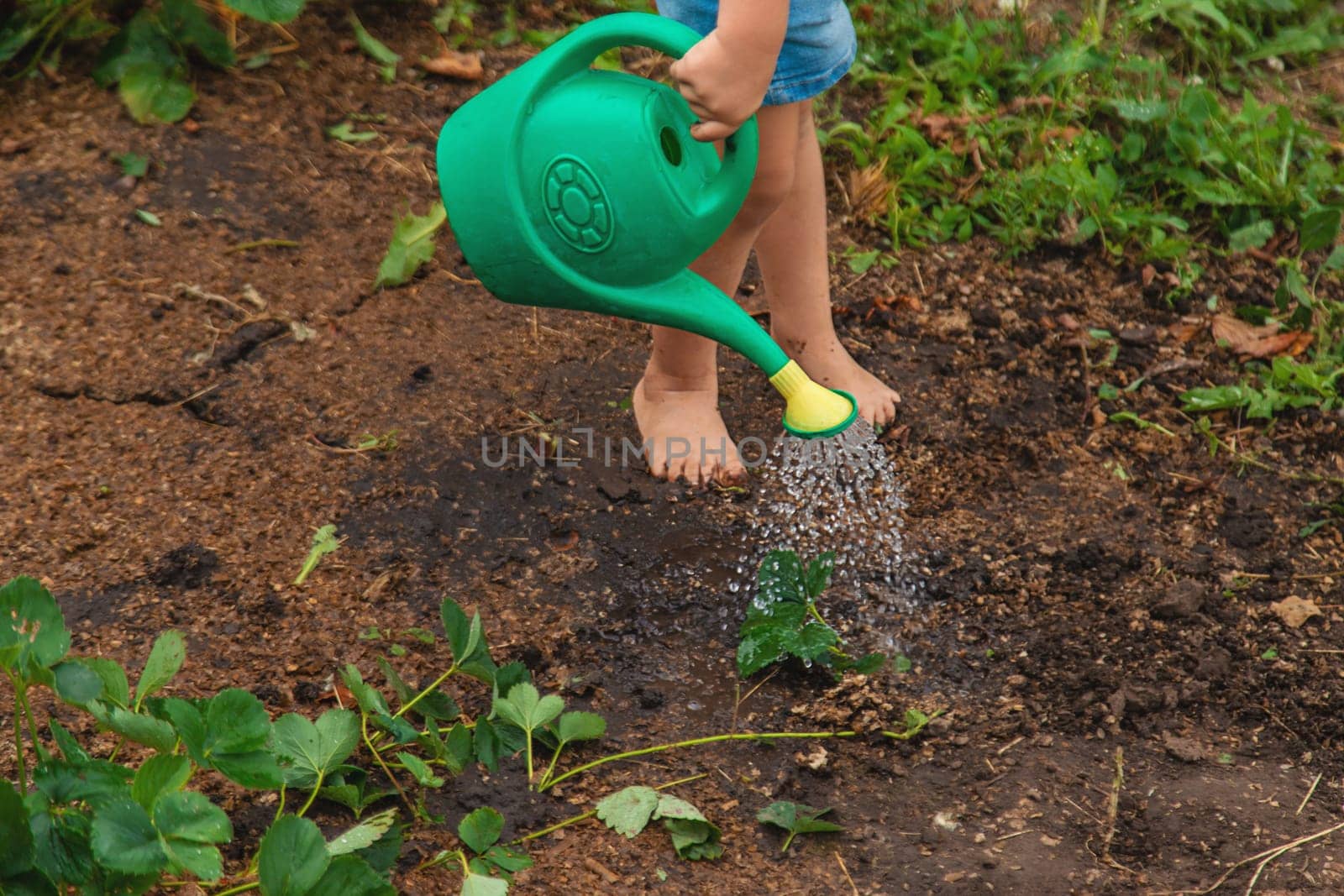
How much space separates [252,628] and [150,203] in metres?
1.12

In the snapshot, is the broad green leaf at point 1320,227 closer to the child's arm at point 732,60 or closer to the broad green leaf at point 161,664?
the child's arm at point 732,60

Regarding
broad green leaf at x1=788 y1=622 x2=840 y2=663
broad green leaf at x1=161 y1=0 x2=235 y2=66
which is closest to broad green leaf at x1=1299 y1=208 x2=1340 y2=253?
broad green leaf at x1=788 y1=622 x2=840 y2=663

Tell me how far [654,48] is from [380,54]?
4.91ft

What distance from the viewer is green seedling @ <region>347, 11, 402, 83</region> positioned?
281cm

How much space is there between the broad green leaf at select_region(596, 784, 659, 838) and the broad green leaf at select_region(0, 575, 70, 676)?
2.03ft

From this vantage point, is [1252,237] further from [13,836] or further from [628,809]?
[13,836]

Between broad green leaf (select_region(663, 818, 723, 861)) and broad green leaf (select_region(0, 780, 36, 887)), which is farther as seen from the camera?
broad green leaf (select_region(663, 818, 723, 861))

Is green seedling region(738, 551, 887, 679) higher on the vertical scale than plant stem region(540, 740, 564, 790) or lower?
higher

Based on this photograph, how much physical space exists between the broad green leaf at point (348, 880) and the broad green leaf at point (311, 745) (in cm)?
20

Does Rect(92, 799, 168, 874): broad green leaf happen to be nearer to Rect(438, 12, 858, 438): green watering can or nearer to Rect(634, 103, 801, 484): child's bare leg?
Rect(438, 12, 858, 438): green watering can

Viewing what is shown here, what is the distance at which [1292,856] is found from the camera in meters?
1.48

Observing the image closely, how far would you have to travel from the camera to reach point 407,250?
7.79ft

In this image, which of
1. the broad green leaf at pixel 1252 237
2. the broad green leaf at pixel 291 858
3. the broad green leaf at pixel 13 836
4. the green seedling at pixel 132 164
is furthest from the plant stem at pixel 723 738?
the green seedling at pixel 132 164

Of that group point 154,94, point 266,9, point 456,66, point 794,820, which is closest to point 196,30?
point 154,94
